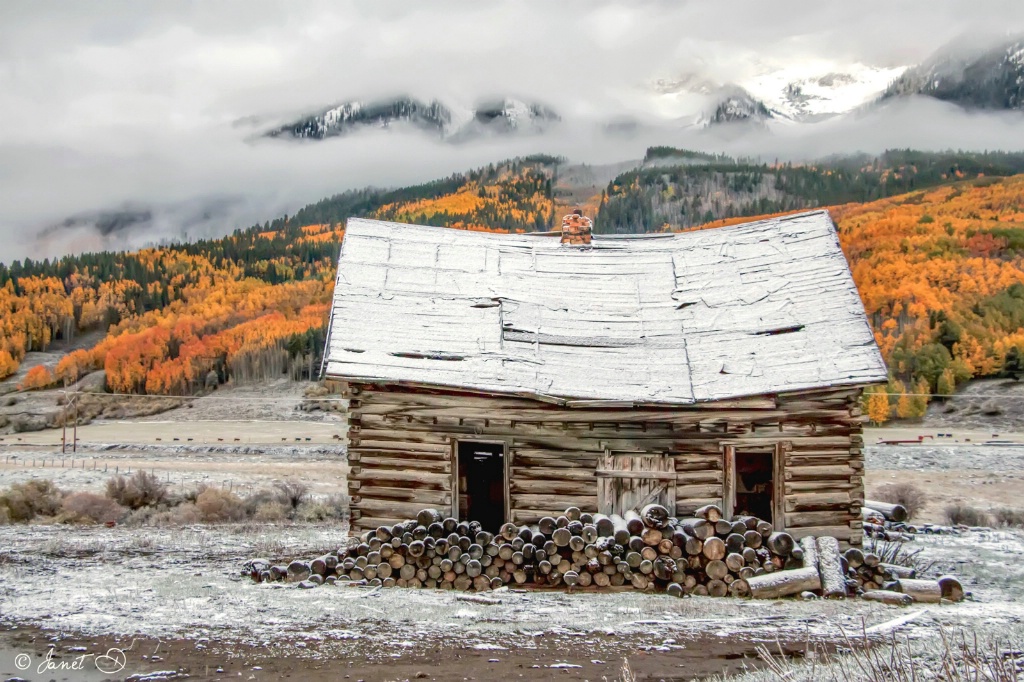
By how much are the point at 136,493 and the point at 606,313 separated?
1161 centimetres

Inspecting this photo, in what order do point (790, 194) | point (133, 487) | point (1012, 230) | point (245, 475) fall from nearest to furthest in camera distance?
point (133, 487)
point (245, 475)
point (1012, 230)
point (790, 194)

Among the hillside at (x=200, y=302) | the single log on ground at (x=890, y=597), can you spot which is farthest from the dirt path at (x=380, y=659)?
the hillside at (x=200, y=302)

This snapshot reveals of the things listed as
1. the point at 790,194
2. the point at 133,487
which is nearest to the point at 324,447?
the point at 133,487

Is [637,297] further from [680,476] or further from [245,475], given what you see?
[245,475]

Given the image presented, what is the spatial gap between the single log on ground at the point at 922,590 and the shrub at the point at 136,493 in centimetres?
1521

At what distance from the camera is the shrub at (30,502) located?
1833cm

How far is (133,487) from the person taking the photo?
20.2 metres

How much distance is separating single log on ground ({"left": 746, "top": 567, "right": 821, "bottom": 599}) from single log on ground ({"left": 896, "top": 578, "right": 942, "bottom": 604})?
3.91ft

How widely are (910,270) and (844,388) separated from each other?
87.1 meters

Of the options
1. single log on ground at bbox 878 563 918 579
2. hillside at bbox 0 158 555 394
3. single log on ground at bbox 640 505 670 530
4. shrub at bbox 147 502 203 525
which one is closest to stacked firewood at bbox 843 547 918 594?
single log on ground at bbox 878 563 918 579

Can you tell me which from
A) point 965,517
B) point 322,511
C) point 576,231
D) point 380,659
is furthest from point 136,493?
point 965,517

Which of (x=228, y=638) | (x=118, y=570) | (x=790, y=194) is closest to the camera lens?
(x=228, y=638)

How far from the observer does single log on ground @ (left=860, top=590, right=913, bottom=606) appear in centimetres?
1186

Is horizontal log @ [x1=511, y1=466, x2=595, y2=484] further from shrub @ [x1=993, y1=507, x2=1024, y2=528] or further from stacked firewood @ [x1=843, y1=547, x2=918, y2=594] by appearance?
shrub @ [x1=993, y1=507, x2=1024, y2=528]
